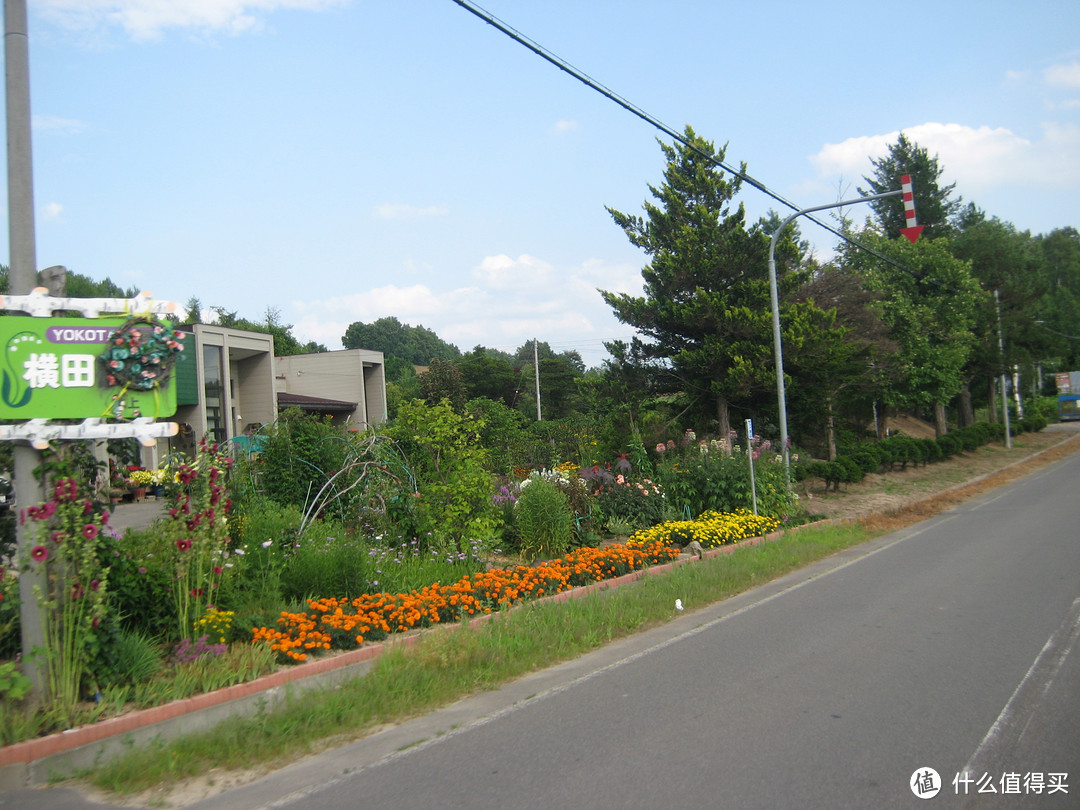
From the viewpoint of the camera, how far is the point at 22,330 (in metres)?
5.95

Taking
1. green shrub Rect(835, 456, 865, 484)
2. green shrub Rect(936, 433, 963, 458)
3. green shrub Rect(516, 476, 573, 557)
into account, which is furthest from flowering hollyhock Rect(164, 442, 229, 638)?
green shrub Rect(936, 433, 963, 458)

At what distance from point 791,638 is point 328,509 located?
8.04m

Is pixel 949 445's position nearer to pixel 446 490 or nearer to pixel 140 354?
pixel 446 490

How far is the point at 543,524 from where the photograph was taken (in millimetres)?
12836

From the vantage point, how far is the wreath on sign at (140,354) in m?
6.25

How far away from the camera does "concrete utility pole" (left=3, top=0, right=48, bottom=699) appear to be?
592cm

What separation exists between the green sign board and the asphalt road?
10.6ft

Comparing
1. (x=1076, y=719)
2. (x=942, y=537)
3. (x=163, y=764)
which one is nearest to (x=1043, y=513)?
(x=942, y=537)

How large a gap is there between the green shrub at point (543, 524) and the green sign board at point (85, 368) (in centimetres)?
716

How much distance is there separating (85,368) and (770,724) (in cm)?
595

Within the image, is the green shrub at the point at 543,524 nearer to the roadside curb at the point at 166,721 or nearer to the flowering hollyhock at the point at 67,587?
the roadside curb at the point at 166,721

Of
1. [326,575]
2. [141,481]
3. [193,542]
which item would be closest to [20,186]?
[193,542]

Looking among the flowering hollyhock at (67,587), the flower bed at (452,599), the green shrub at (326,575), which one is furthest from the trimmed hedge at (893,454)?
the flowering hollyhock at (67,587)

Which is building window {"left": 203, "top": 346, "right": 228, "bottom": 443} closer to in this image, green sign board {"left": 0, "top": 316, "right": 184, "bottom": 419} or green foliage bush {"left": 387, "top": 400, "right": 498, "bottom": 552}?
green foliage bush {"left": 387, "top": 400, "right": 498, "bottom": 552}
